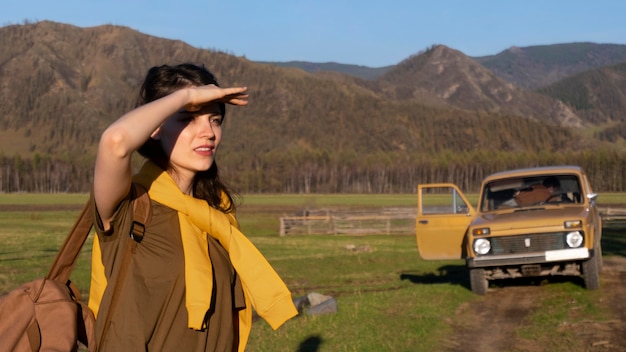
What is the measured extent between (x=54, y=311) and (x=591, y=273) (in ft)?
39.3

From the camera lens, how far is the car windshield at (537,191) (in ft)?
49.5

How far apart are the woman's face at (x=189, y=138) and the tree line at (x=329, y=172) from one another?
15355 centimetres

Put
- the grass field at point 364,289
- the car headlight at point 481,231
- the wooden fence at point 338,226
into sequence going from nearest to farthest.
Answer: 1. the grass field at point 364,289
2. the car headlight at point 481,231
3. the wooden fence at point 338,226

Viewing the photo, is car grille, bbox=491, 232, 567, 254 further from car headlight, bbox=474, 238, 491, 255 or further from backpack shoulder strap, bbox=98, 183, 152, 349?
backpack shoulder strap, bbox=98, 183, 152, 349

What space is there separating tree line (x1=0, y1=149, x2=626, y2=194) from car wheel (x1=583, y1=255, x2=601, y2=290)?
144m

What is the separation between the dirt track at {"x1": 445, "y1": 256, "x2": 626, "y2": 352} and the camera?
1012 centimetres

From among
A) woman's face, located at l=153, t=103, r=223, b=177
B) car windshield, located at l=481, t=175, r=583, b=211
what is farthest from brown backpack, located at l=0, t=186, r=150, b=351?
car windshield, located at l=481, t=175, r=583, b=211

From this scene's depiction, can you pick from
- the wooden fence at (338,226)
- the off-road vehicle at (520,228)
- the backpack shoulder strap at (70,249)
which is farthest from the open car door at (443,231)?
the wooden fence at (338,226)

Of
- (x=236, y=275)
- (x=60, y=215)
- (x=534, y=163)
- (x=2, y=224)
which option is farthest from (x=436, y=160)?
(x=236, y=275)

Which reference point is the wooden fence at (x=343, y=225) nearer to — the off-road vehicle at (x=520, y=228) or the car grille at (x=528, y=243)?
the off-road vehicle at (x=520, y=228)

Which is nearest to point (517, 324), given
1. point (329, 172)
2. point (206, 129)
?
point (206, 129)

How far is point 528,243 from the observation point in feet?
45.0

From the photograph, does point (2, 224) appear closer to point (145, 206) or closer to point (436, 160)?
point (145, 206)

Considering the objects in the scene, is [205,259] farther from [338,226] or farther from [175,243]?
[338,226]
